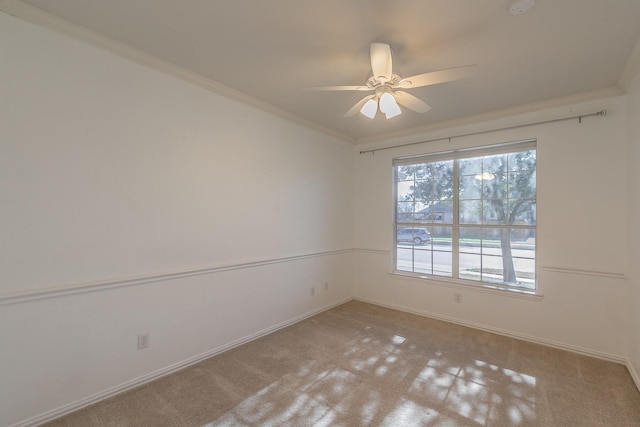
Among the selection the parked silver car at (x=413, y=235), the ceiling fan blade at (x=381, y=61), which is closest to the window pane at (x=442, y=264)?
the parked silver car at (x=413, y=235)

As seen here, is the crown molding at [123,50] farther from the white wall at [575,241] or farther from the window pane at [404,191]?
the white wall at [575,241]

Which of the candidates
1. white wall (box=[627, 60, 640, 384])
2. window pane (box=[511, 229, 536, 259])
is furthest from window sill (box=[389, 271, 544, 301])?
white wall (box=[627, 60, 640, 384])

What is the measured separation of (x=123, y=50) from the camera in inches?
82.8

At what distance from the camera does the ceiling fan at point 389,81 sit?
1.82m

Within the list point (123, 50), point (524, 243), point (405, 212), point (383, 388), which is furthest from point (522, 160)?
point (123, 50)

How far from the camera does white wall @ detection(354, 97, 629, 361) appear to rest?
2.66m

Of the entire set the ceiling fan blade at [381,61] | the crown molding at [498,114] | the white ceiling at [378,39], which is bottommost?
the ceiling fan blade at [381,61]

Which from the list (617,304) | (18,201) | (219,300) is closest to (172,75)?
(18,201)

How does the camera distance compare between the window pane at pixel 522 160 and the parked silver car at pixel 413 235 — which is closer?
the window pane at pixel 522 160

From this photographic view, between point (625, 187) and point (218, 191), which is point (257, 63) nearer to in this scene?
point (218, 191)

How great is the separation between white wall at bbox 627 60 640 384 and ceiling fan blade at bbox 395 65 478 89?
1669 mm

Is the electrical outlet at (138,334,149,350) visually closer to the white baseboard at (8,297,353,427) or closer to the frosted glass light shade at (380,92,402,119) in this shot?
the white baseboard at (8,297,353,427)

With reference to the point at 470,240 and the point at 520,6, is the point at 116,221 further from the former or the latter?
the point at 470,240

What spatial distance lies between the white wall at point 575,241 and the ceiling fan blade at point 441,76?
179 centimetres
